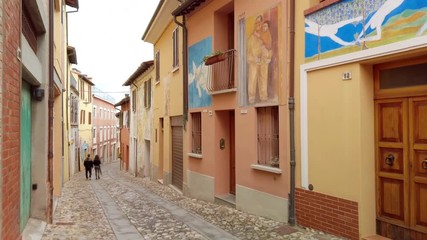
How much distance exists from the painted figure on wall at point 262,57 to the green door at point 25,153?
4449 mm

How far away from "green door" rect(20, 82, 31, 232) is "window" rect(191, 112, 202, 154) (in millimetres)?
5924

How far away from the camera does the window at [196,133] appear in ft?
39.1

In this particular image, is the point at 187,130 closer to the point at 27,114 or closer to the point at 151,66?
the point at 27,114

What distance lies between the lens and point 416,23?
4664 millimetres

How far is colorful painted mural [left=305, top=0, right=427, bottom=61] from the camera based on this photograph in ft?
15.5

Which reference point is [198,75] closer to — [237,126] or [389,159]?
[237,126]

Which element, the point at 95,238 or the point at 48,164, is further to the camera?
the point at 48,164

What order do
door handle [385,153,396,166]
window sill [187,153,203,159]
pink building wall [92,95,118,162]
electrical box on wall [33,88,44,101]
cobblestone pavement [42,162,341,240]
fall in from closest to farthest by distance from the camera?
1. door handle [385,153,396,166]
2. cobblestone pavement [42,162,341,240]
3. electrical box on wall [33,88,44,101]
4. window sill [187,153,203,159]
5. pink building wall [92,95,118,162]

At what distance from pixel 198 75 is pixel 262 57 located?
145 inches

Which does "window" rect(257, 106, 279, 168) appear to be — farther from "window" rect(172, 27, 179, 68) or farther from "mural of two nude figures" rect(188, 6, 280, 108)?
"window" rect(172, 27, 179, 68)

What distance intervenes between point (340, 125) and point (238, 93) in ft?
11.5

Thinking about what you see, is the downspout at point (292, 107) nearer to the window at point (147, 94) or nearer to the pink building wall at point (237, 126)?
the pink building wall at point (237, 126)

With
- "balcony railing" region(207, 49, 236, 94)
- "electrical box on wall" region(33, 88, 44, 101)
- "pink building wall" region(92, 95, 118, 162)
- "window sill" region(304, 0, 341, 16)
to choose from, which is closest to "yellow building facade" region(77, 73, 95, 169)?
"pink building wall" region(92, 95, 118, 162)

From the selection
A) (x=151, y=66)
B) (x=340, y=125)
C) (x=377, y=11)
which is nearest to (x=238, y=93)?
(x=340, y=125)
